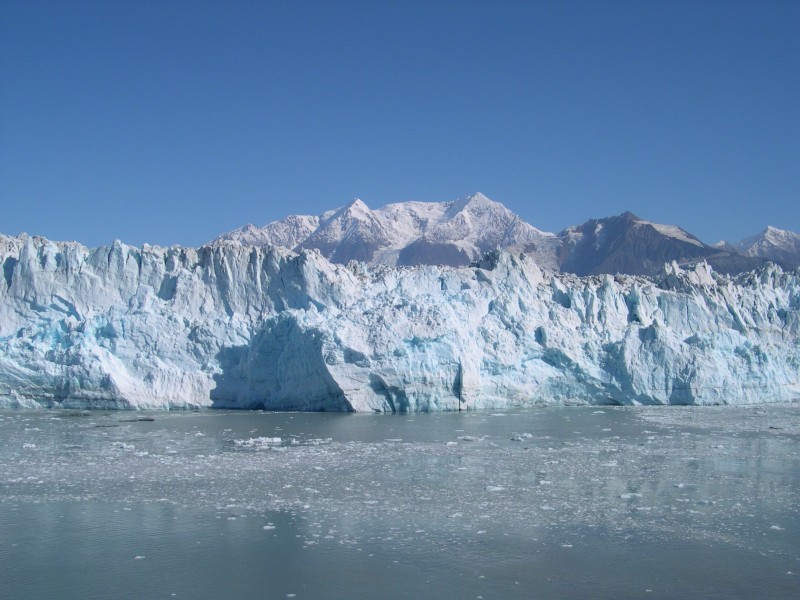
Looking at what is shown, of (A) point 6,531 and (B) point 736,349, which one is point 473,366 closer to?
(B) point 736,349

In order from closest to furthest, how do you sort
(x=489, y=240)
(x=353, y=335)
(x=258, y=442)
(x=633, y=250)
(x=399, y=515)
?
(x=399, y=515) → (x=258, y=442) → (x=353, y=335) → (x=633, y=250) → (x=489, y=240)

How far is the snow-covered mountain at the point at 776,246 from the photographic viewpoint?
66.9 meters

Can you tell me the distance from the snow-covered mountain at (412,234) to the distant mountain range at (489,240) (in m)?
0.09

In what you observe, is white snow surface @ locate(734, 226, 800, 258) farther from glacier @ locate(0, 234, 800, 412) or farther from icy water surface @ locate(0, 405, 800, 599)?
icy water surface @ locate(0, 405, 800, 599)

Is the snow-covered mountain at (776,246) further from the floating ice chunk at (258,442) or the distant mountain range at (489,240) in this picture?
the floating ice chunk at (258,442)

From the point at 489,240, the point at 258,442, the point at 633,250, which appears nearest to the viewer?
the point at 258,442

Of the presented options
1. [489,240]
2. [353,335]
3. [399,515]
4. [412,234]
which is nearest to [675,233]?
[489,240]

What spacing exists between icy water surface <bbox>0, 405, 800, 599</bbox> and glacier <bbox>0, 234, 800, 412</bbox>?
188 inches

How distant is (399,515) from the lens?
8672mm

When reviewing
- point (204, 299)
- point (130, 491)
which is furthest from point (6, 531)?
point (204, 299)

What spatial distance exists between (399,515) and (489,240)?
59507mm

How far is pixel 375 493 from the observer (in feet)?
32.0

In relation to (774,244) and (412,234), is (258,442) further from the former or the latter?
(774,244)

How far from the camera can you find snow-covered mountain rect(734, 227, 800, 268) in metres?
66.9
